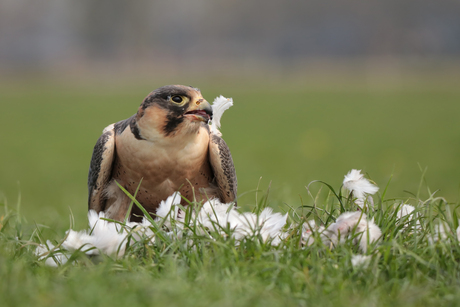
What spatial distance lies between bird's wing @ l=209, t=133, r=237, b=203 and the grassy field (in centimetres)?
60

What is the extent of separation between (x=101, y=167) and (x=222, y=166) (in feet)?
2.26

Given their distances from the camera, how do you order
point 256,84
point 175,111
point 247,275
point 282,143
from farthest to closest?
1. point 256,84
2. point 282,143
3. point 175,111
4. point 247,275

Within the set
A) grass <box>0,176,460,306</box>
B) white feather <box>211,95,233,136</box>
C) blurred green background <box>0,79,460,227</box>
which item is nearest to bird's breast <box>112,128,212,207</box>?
white feather <box>211,95,233,136</box>

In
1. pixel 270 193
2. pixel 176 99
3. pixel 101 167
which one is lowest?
pixel 270 193

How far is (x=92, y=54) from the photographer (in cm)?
7381

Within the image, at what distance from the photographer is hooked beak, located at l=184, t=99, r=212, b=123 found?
112 inches

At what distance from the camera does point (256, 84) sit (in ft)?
138

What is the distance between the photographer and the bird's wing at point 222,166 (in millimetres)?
3148

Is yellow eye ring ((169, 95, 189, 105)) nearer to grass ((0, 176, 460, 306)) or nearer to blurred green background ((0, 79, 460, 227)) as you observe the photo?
blurred green background ((0, 79, 460, 227))

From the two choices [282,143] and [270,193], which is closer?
[270,193]

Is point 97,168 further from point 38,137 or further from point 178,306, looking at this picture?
point 38,137

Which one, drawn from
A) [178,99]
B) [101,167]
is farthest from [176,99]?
[101,167]

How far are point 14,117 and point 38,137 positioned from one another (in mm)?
5969

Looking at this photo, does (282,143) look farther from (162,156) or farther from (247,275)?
(247,275)
